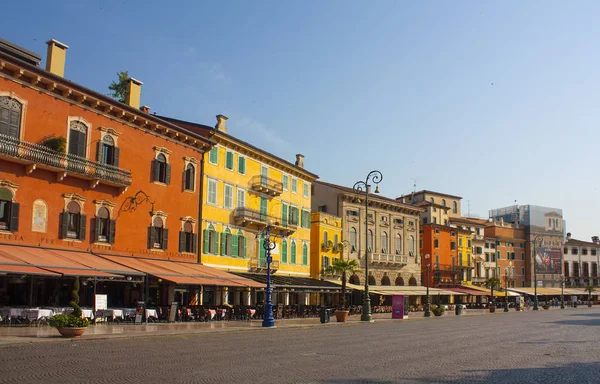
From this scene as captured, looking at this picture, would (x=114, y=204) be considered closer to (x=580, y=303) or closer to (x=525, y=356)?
(x=525, y=356)

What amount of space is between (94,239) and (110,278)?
3.86 m

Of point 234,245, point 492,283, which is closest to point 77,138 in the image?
point 234,245

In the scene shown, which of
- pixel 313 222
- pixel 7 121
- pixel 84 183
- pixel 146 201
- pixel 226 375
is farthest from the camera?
pixel 313 222

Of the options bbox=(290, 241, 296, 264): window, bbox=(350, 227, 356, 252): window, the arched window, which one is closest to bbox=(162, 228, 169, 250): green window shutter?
the arched window

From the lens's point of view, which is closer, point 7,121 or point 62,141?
point 7,121

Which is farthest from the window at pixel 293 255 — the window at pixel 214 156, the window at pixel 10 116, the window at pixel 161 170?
the window at pixel 10 116

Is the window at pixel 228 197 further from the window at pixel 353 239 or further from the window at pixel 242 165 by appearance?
the window at pixel 353 239

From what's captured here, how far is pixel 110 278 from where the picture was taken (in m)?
27.2

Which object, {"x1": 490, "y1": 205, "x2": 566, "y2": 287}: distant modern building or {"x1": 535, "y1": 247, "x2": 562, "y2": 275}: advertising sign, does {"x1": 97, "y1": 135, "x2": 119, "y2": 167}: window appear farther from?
{"x1": 535, "y1": 247, "x2": 562, "y2": 275}: advertising sign

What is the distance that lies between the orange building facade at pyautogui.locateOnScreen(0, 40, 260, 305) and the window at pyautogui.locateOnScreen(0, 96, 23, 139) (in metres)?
0.04

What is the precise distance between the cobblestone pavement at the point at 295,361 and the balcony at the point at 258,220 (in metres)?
20.0

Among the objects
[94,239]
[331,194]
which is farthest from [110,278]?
[331,194]

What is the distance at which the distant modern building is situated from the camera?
330ft

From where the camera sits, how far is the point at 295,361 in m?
14.9
